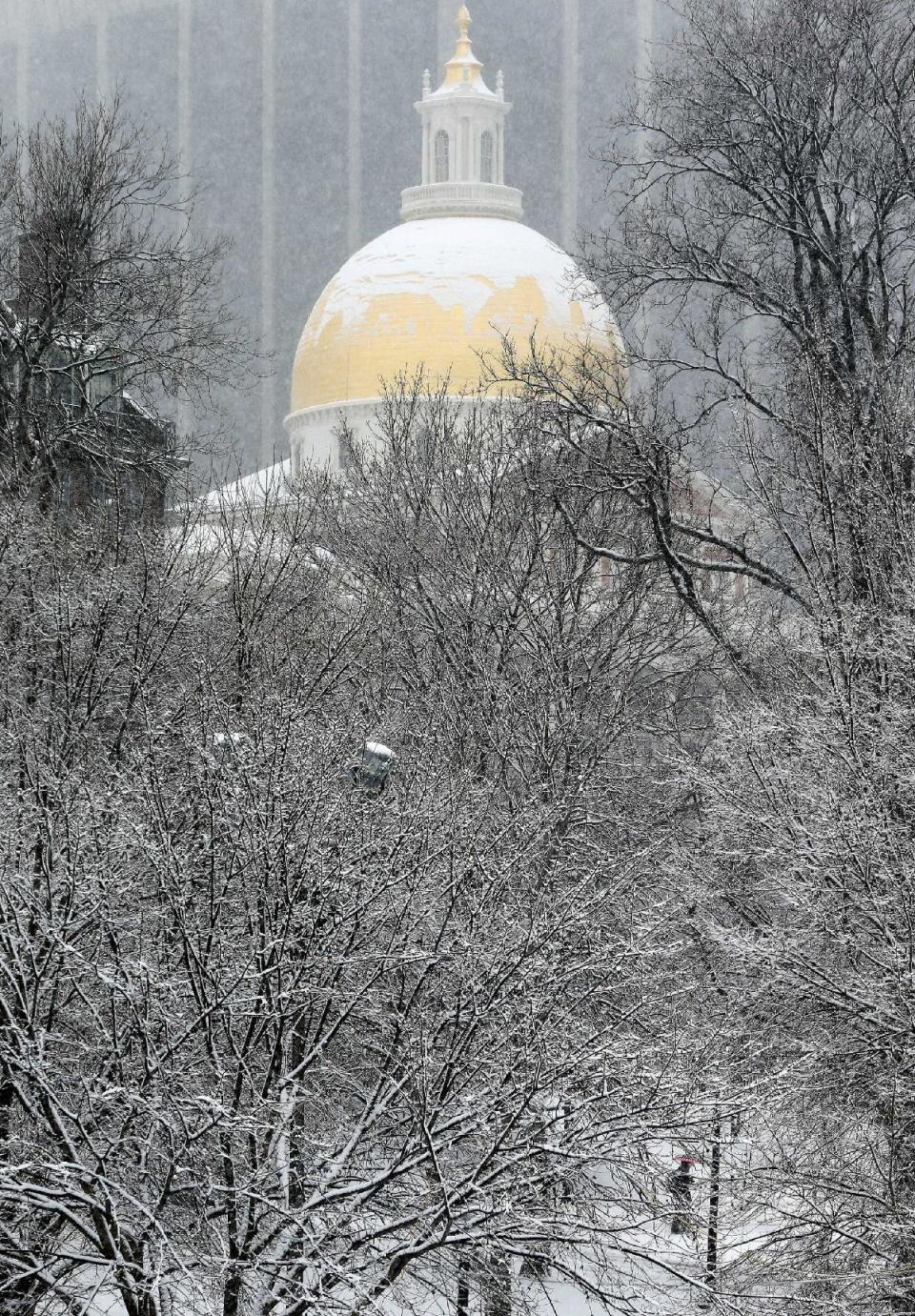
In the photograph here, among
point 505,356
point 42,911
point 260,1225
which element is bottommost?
point 260,1225

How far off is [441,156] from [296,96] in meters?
14.1

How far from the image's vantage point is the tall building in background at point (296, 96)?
82.6 m

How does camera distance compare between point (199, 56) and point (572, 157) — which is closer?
point (572, 157)

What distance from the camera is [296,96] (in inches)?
3420

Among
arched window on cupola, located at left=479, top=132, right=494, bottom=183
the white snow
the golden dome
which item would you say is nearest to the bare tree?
the golden dome

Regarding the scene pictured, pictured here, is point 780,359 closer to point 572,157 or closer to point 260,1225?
point 260,1225

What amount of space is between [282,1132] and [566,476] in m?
9.06

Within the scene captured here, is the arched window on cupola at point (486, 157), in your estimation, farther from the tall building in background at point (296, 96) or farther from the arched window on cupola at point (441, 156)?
the tall building in background at point (296, 96)

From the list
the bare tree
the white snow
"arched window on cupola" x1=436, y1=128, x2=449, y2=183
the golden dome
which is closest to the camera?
the bare tree

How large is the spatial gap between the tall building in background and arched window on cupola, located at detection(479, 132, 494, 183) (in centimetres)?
645

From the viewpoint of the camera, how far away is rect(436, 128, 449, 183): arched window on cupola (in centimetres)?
7475

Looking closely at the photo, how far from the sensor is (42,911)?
10844mm

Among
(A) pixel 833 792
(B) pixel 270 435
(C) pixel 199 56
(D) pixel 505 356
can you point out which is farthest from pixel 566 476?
(C) pixel 199 56

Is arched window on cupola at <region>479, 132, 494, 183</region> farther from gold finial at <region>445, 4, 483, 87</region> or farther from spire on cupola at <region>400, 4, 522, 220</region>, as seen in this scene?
gold finial at <region>445, 4, 483, 87</region>
